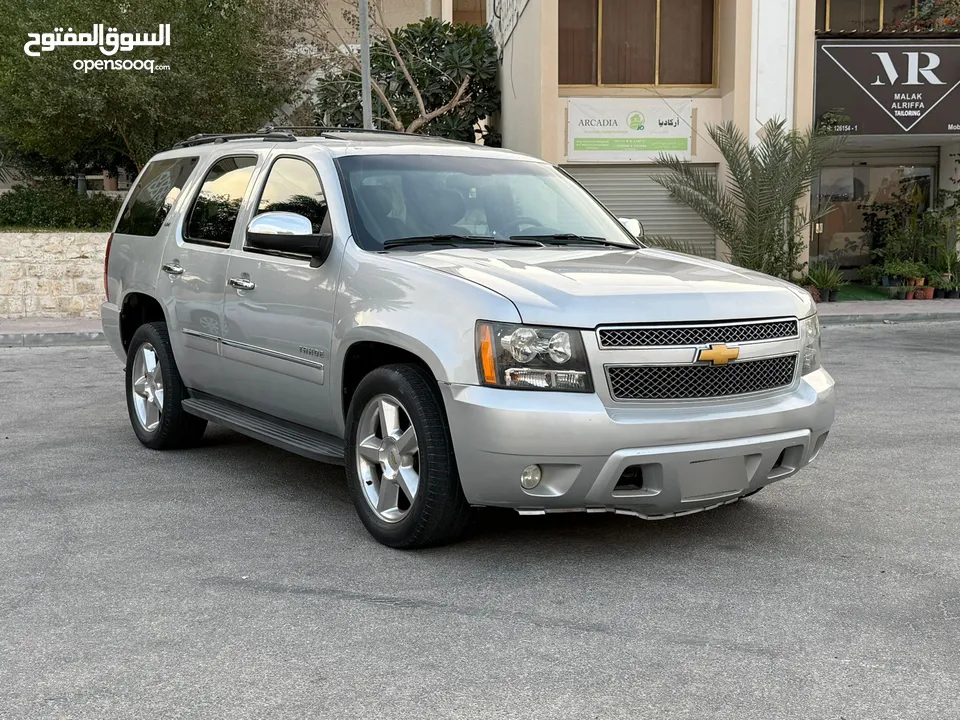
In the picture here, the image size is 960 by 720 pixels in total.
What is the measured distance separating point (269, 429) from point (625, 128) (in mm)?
16456

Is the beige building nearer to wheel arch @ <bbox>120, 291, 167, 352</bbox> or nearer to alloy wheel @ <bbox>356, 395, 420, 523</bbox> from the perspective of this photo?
wheel arch @ <bbox>120, 291, 167, 352</bbox>

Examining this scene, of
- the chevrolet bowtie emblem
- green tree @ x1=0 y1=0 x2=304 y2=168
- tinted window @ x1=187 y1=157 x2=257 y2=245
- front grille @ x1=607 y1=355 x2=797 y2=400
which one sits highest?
green tree @ x1=0 y1=0 x2=304 y2=168

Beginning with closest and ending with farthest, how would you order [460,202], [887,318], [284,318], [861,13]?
[284,318] < [460,202] < [887,318] < [861,13]

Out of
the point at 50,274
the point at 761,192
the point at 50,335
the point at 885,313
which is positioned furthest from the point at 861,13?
the point at 50,335

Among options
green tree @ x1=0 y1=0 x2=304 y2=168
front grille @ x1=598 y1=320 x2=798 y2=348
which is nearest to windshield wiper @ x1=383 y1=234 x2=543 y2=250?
front grille @ x1=598 y1=320 x2=798 y2=348

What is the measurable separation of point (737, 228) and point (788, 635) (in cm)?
1577

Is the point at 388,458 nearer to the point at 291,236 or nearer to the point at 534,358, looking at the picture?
the point at 534,358

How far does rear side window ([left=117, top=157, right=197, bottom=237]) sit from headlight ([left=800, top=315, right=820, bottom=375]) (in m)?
3.96

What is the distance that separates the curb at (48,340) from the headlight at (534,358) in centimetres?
1216

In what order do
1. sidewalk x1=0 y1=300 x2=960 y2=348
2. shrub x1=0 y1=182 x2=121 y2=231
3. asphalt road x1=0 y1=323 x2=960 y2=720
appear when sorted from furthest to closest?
shrub x1=0 y1=182 x2=121 y2=231 → sidewalk x1=0 y1=300 x2=960 y2=348 → asphalt road x1=0 y1=323 x2=960 y2=720

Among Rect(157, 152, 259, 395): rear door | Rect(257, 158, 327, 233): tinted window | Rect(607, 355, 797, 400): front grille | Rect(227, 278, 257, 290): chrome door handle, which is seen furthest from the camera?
Rect(157, 152, 259, 395): rear door

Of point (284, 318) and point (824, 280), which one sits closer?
point (284, 318)

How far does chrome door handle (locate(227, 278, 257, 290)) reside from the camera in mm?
5867

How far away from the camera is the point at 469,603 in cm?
428
